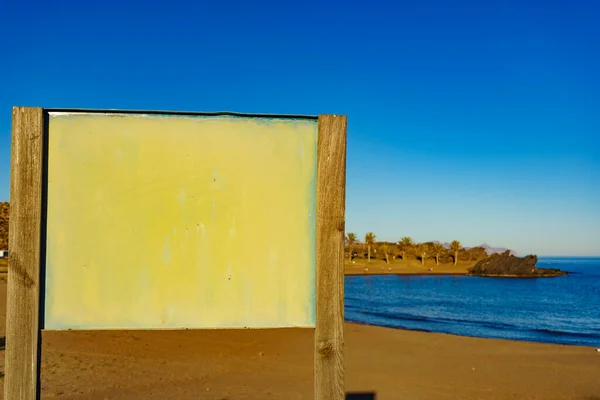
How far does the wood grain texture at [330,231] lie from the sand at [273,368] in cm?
675

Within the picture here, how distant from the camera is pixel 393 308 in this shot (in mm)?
35344

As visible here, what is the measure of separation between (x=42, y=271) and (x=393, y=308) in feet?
114

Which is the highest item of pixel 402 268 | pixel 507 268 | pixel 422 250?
pixel 422 250

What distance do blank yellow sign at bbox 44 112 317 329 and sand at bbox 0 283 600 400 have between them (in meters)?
6.68

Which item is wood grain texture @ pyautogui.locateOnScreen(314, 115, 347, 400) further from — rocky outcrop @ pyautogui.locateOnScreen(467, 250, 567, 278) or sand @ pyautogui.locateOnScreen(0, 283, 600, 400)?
rocky outcrop @ pyautogui.locateOnScreen(467, 250, 567, 278)

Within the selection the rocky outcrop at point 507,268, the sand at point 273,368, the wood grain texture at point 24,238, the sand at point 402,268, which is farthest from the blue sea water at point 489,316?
the rocky outcrop at point 507,268

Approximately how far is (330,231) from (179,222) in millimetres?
859

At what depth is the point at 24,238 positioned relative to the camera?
2.52m

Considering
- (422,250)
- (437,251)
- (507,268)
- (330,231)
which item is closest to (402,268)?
(422,250)

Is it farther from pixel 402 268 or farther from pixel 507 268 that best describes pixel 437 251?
pixel 507 268

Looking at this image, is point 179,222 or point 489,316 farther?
point 489,316

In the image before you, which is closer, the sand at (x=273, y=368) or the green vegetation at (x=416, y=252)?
the sand at (x=273, y=368)

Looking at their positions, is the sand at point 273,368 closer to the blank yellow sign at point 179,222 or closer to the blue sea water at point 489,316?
the blank yellow sign at point 179,222

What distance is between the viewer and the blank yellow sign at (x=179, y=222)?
2.59m
